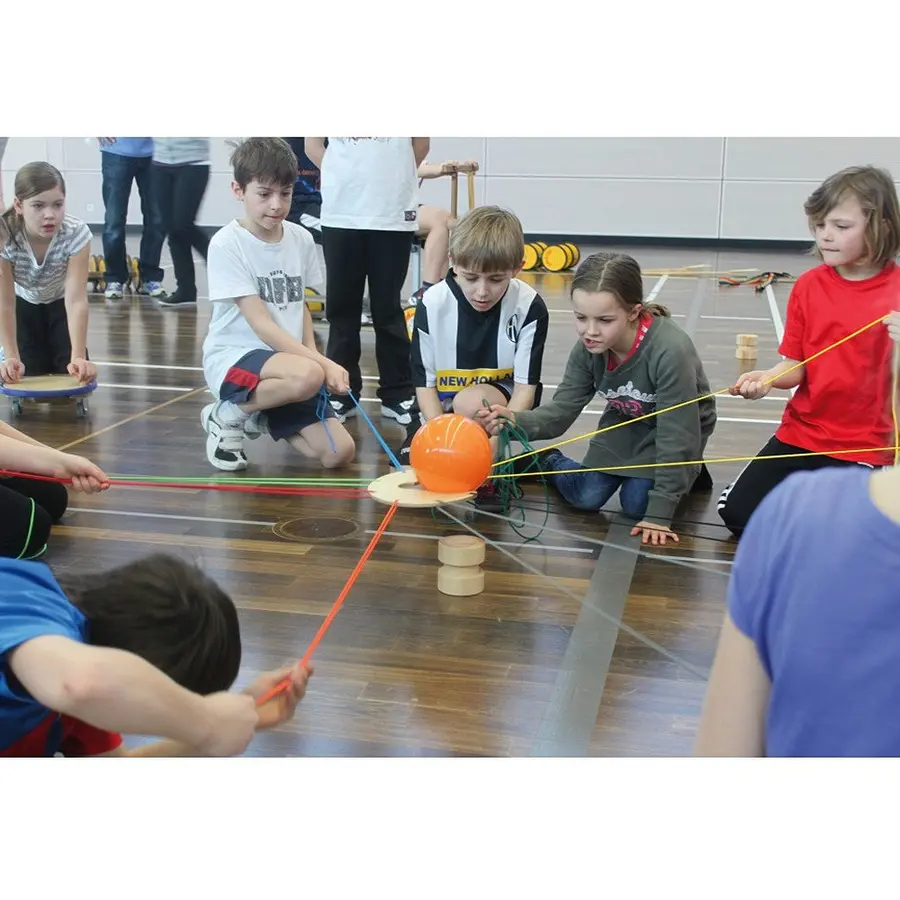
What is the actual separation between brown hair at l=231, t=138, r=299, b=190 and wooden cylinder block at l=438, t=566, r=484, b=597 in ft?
5.18

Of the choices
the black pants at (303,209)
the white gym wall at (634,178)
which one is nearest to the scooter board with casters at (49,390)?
the black pants at (303,209)

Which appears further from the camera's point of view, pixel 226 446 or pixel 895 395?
pixel 226 446

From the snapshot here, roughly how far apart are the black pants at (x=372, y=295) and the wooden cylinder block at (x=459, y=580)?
175cm

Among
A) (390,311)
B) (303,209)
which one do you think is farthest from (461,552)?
(303,209)

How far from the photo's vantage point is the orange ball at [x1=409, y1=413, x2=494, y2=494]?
111 inches

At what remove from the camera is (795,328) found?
10.1 feet

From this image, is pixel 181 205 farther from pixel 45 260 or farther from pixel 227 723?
pixel 227 723

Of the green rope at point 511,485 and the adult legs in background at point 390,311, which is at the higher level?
the adult legs in background at point 390,311

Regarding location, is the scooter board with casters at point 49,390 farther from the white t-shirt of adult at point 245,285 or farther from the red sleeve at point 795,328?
the red sleeve at point 795,328

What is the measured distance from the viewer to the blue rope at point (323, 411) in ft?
11.9

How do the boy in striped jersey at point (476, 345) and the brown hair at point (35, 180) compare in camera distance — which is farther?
the brown hair at point (35, 180)

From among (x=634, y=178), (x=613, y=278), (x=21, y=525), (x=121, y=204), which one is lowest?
(x=21, y=525)

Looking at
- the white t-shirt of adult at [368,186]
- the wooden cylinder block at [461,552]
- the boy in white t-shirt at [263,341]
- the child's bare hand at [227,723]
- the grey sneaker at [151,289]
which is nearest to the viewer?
the child's bare hand at [227,723]

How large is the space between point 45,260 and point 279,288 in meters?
1.26
